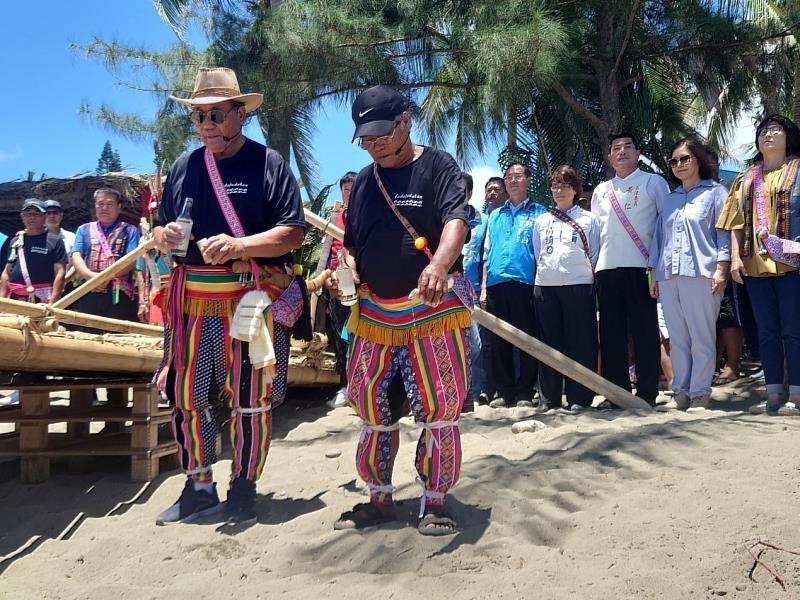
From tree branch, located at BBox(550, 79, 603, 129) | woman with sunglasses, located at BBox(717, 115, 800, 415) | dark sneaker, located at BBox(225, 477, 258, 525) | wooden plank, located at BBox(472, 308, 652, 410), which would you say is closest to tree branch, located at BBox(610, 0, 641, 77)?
tree branch, located at BBox(550, 79, 603, 129)

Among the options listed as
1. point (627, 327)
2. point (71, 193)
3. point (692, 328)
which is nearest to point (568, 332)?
point (627, 327)

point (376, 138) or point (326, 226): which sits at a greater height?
point (376, 138)

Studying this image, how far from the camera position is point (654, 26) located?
10312 mm

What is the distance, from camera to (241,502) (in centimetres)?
340

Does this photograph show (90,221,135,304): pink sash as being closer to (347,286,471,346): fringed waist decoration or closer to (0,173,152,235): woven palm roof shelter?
(347,286,471,346): fringed waist decoration

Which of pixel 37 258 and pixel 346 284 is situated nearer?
pixel 346 284

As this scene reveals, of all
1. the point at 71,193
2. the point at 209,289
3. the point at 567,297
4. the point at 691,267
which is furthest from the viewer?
the point at 71,193

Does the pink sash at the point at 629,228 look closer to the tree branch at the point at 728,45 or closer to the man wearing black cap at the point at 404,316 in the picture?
the man wearing black cap at the point at 404,316

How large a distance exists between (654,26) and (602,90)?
1.20 meters

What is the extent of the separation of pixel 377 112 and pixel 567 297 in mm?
2881

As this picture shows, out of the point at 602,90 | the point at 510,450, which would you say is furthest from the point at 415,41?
the point at 510,450

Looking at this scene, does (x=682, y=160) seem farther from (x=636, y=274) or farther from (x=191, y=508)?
(x=191, y=508)

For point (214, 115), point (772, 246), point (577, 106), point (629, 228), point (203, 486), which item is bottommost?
point (203, 486)

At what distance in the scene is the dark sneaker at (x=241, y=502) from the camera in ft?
11.0
